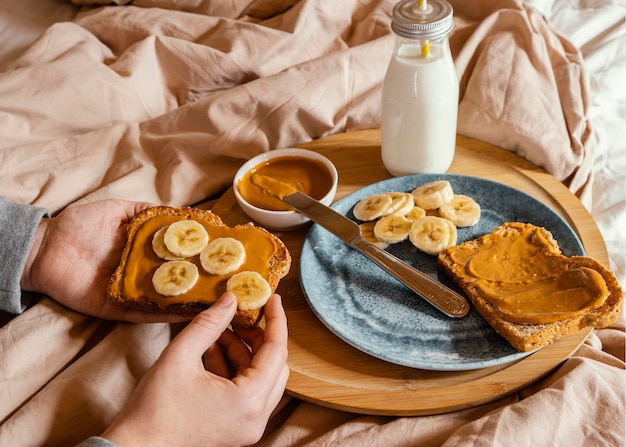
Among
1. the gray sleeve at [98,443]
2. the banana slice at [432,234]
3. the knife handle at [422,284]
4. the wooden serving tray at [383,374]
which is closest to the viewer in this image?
the gray sleeve at [98,443]

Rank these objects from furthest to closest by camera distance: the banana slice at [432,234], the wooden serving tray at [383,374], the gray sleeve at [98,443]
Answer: the banana slice at [432,234], the wooden serving tray at [383,374], the gray sleeve at [98,443]

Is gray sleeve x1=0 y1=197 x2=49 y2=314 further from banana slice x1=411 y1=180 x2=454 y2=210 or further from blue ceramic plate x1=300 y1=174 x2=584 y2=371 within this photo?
banana slice x1=411 y1=180 x2=454 y2=210

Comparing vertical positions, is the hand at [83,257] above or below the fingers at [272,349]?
below

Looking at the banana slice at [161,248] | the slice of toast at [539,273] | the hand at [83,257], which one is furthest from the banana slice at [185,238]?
the slice of toast at [539,273]

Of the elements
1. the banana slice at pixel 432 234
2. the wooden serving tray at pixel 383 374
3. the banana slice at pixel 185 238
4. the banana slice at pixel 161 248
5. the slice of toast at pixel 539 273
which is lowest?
the wooden serving tray at pixel 383 374

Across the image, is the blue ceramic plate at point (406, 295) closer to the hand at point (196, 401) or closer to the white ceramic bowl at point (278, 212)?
the white ceramic bowl at point (278, 212)

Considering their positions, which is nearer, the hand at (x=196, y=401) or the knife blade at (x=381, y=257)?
the hand at (x=196, y=401)
